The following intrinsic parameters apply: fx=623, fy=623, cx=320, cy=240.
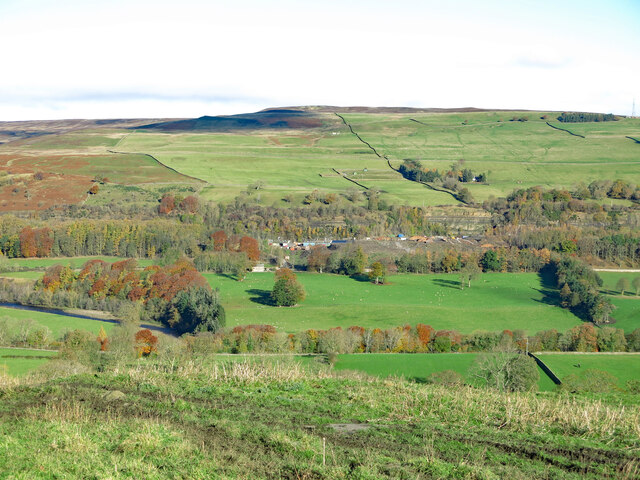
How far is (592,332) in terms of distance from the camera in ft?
165

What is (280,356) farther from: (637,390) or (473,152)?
(473,152)

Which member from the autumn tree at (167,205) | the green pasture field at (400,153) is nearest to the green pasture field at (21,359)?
the autumn tree at (167,205)

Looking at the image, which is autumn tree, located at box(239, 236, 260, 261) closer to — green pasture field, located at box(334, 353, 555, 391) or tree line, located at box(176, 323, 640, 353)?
tree line, located at box(176, 323, 640, 353)

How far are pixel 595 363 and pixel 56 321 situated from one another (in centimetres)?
4685

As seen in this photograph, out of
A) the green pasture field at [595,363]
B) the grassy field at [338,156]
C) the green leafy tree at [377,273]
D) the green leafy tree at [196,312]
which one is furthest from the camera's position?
the grassy field at [338,156]

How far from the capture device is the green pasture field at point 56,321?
55.9 m

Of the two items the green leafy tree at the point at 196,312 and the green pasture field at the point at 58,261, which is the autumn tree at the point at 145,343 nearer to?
the green leafy tree at the point at 196,312

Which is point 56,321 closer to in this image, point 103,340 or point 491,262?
point 103,340

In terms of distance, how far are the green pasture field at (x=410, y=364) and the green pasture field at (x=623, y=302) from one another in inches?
799

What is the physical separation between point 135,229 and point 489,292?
51.9 metres

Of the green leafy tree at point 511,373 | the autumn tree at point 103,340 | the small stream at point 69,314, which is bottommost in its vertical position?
the small stream at point 69,314

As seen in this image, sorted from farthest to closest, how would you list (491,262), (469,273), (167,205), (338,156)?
(338,156), (167,205), (491,262), (469,273)

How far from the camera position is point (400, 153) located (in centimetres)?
15275

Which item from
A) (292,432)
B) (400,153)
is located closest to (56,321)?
(292,432)
